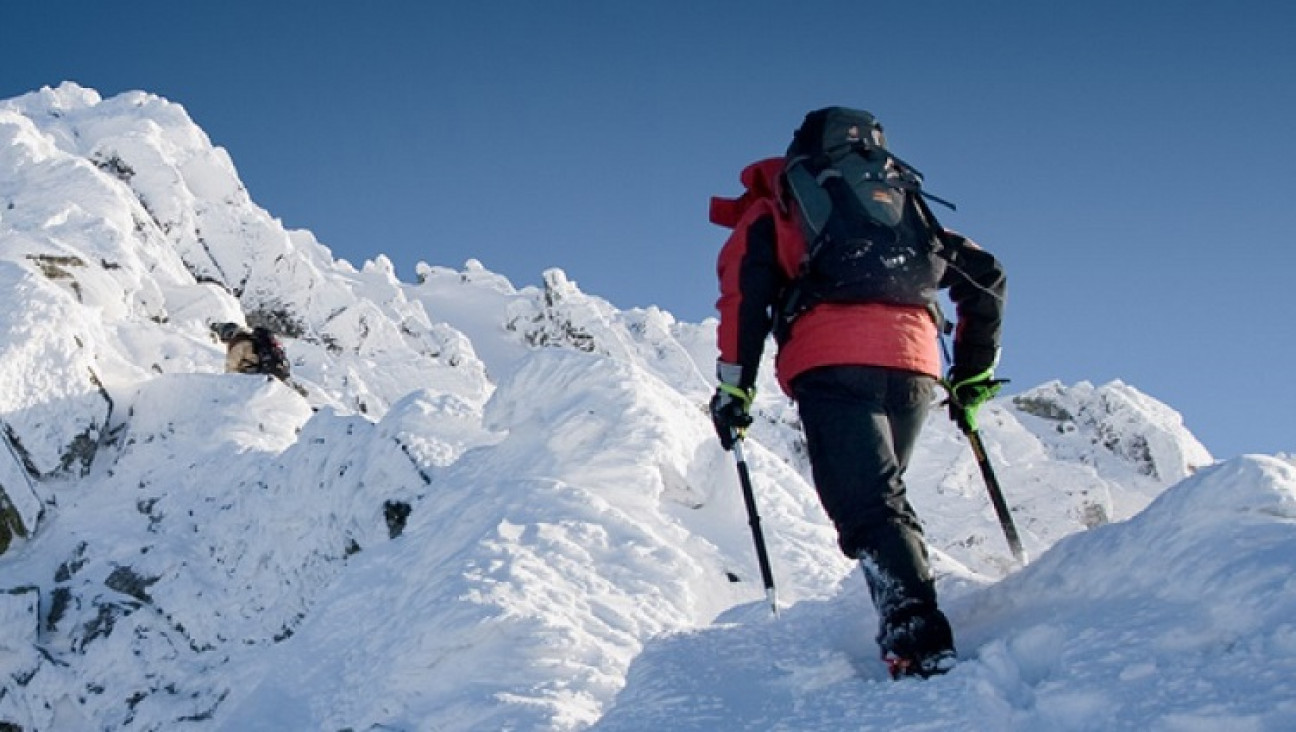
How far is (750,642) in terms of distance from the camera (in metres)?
3.66

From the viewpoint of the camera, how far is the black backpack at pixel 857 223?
331 cm

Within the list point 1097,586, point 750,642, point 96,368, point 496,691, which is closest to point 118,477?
point 96,368

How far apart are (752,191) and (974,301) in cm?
108

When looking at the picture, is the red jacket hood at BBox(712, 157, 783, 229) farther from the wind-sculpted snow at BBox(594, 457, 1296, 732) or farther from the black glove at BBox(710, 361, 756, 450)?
the wind-sculpted snow at BBox(594, 457, 1296, 732)

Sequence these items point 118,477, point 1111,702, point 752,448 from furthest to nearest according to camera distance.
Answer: point 118,477, point 752,448, point 1111,702

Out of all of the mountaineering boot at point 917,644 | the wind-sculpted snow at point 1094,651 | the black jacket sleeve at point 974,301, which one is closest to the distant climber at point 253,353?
the black jacket sleeve at point 974,301

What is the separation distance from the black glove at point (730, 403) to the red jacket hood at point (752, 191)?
699mm

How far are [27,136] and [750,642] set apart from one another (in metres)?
32.7

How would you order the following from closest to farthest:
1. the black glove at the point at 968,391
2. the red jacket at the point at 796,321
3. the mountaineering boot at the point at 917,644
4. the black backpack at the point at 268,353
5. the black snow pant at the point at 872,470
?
the mountaineering boot at the point at 917,644, the black snow pant at the point at 872,470, the red jacket at the point at 796,321, the black glove at the point at 968,391, the black backpack at the point at 268,353

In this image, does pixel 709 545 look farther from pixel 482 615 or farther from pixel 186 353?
pixel 186 353

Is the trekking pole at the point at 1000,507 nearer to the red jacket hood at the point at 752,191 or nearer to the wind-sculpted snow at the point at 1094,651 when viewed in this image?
the wind-sculpted snow at the point at 1094,651

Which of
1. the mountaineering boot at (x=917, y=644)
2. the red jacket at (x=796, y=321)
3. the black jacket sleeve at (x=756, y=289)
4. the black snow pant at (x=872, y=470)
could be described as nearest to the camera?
the mountaineering boot at (x=917, y=644)

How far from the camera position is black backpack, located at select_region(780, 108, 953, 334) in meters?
3.31

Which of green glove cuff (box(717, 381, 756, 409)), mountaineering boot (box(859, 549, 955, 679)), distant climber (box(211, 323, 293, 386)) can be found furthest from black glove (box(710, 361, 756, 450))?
distant climber (box(211, 323, 293, 386))
